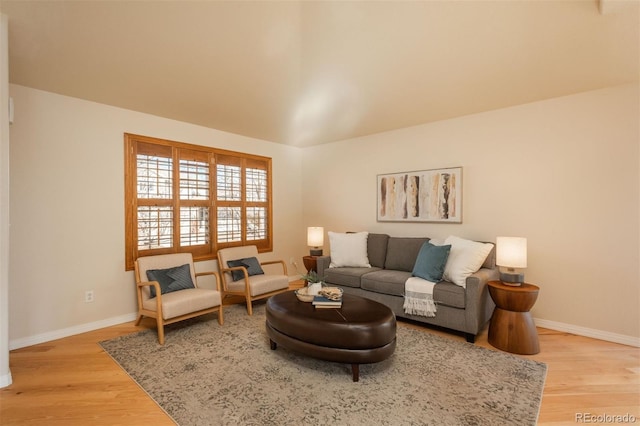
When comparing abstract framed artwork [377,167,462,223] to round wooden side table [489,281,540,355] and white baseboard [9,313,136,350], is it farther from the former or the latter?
white baseboard [9,313,136,350]

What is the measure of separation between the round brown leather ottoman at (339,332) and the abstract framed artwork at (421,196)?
2.06 meters

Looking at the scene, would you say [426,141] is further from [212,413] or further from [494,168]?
[212,413]

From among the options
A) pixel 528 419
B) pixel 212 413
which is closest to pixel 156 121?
pixel 212 413

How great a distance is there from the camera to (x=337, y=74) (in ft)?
9.95

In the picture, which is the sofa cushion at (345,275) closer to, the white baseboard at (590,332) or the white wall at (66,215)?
the white baseboard at (590,332)

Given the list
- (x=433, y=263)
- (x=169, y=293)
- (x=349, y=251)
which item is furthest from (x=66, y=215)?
(x=433, y=263)

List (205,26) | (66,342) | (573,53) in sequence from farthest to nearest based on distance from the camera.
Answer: (66,342) < (573,53) < (205,26)

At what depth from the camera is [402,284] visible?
3.38 m

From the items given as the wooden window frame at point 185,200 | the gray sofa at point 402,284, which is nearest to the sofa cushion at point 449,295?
the gray sofa at point 402,284

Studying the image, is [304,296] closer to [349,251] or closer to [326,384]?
[326,384]

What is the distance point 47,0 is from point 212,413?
9.80 ft

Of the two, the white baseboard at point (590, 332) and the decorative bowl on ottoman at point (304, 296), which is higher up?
the decorative bowl on ottoman at point (304, 296)

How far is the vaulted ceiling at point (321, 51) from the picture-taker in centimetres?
217

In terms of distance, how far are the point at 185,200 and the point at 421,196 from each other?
3.40 meters
